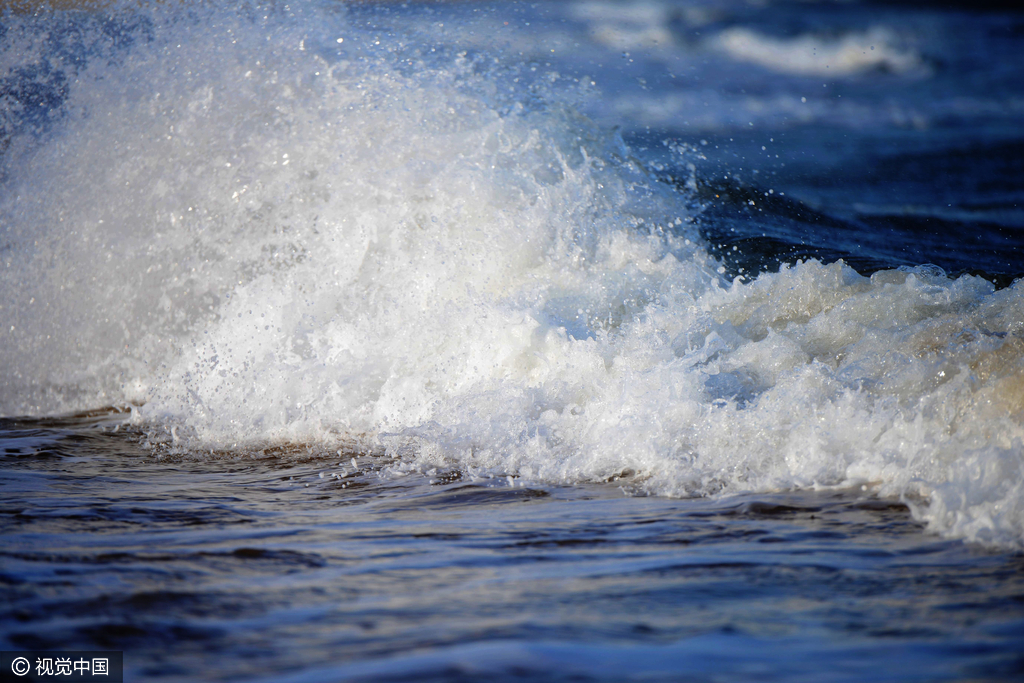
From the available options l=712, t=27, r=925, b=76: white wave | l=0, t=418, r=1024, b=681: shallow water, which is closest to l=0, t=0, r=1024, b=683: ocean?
l=0, t=418, r=1024, b=681: shallow water

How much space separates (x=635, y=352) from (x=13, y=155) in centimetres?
524

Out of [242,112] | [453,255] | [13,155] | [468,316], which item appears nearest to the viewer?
[468,316]

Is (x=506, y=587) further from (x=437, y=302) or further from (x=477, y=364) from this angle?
(x=437, y=302)

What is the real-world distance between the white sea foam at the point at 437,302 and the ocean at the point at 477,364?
2 centimetres

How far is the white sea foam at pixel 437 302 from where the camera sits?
3.16m

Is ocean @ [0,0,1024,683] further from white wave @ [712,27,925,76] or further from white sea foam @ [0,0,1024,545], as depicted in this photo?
white wave @ [712,27,925,76]

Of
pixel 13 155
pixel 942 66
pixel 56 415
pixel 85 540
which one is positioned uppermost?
pixel 942 66

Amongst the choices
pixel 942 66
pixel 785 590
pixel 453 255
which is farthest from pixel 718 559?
pixel 942 66

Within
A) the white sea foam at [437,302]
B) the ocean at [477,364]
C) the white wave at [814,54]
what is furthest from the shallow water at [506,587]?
the white wave at [814,54]

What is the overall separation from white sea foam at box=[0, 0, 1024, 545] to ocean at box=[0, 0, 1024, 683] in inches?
0.9

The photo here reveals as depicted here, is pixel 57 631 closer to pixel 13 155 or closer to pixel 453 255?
pixel 453 255

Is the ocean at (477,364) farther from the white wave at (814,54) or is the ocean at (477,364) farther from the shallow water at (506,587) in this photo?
the white wave at (814,54)

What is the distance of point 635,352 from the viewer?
411 centimetres

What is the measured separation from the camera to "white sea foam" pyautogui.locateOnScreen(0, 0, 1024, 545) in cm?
316
